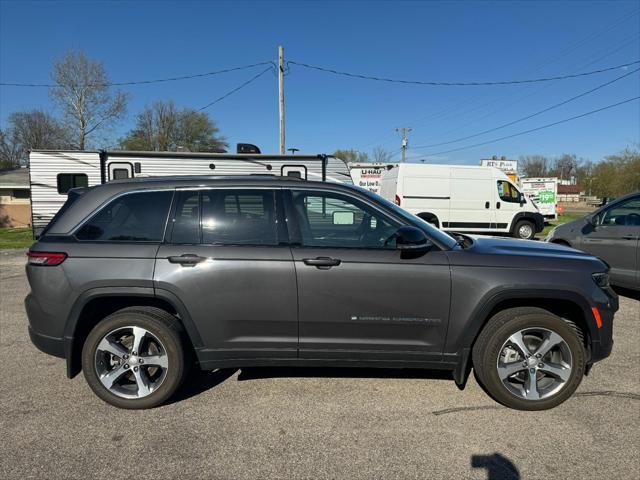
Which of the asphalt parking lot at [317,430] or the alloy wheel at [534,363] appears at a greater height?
the alloy wheel at [534,363]

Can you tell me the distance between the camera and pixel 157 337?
3.00 metres

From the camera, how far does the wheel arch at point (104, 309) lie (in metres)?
2.96

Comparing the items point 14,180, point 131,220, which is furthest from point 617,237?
point 14,180

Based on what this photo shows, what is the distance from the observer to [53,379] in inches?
139

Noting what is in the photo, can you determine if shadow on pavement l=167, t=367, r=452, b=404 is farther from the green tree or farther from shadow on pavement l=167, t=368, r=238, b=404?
the green tree

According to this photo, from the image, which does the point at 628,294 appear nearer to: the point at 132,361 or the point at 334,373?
the point at 334,373

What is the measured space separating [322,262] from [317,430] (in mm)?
1203

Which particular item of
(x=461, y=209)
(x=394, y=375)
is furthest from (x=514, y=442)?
(x=461, y=209)

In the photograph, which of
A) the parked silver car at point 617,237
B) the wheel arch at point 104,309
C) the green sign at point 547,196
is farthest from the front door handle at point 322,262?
the green sign at point 547,196

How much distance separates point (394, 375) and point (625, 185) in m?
49.1

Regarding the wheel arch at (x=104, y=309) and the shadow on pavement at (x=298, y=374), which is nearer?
the wheel arch at (x=104, y=309)

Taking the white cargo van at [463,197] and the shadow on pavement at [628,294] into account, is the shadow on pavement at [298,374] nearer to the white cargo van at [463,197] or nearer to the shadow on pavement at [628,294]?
the shadow on pavement at [628,294]

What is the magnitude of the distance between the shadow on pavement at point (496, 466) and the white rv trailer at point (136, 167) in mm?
8529

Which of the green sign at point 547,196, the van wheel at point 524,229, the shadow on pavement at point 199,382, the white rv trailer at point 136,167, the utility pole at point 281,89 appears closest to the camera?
the shadow on pavement at point 199,382
